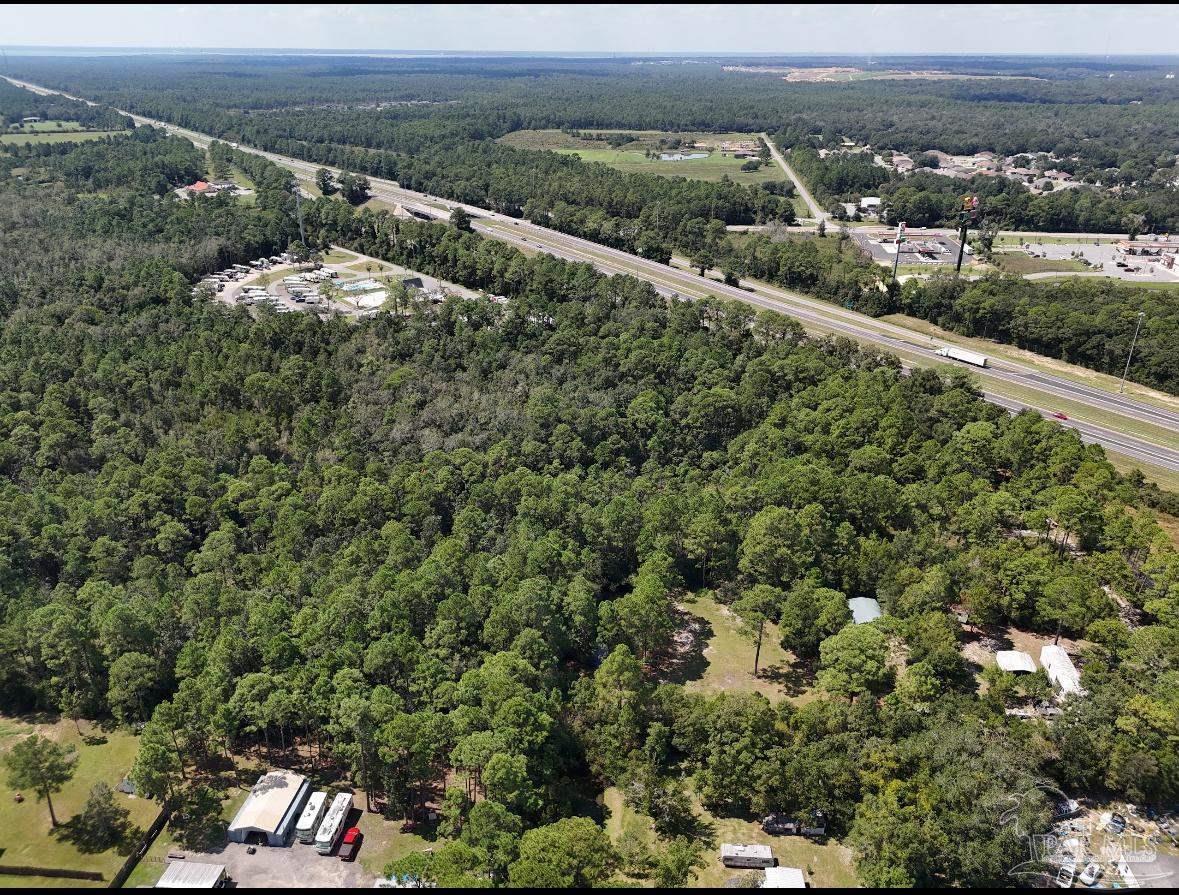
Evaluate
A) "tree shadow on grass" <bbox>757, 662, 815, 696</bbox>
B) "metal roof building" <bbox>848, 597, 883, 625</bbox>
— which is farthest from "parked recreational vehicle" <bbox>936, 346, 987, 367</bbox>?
"tree shadow on grass" <bbox>757, 662, 815, 696</bbox>

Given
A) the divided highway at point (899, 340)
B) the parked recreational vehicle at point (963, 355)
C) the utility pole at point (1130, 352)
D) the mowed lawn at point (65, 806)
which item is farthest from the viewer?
the parked recreational vehicle at point (963, 355)

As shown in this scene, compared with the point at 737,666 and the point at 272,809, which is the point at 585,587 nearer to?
the point at 737,666

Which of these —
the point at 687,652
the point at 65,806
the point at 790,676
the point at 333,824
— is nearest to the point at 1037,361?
the point at 790,676

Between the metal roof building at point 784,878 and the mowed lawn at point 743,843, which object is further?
the mowed lawn at point 743,843

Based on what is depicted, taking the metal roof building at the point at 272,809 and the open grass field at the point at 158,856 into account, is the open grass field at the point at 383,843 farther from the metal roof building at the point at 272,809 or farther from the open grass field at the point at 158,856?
the open grass field at the point at 158,856

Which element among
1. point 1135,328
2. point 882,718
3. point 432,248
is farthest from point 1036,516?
point 432,248

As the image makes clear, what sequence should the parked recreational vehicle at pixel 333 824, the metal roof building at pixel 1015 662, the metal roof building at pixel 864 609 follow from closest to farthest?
1. the parked recreational vehicle at pixel 333 824
2. the metal roof building at pixel 1015 662
3. the metal roof building at pixel 864 609

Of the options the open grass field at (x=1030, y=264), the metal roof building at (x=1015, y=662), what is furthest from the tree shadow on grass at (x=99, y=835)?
the open grass field at (x=1030, y=264)
